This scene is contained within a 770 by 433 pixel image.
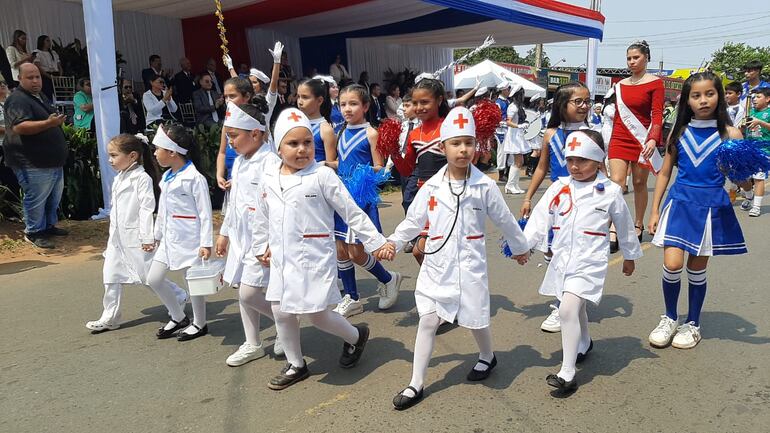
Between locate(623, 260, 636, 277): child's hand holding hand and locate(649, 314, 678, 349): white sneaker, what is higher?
locate(623, 260, 636, 277): child's hand holding hand

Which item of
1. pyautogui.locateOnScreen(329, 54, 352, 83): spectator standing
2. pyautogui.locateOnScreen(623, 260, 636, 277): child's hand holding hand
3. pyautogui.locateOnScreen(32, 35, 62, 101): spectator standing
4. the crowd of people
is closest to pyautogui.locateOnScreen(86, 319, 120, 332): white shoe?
the crowd of people

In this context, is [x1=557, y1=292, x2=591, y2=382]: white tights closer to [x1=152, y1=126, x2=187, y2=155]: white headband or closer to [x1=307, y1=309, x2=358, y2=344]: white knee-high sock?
[x1=307, y1=309, x2=358, y2=344]: white knee-high sock

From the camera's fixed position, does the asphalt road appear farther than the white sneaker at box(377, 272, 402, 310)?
No

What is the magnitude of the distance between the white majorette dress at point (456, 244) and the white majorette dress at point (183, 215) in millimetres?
1660

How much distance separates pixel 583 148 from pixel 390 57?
58.6 ft

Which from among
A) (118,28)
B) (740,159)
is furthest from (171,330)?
(118,28)

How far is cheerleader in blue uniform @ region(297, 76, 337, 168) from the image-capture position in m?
4.86

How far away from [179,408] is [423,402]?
1.39m

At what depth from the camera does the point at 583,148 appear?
375cm

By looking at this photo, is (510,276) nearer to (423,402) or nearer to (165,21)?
(423,402)

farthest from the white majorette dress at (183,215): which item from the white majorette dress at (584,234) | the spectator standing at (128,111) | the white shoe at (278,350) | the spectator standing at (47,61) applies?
the spectator standing at (47,61)

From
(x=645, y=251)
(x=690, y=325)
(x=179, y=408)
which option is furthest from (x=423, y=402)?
(x=645, y=251)

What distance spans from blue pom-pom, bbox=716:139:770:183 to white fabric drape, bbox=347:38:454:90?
15988 mm

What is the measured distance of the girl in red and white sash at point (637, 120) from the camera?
5.76 metres
